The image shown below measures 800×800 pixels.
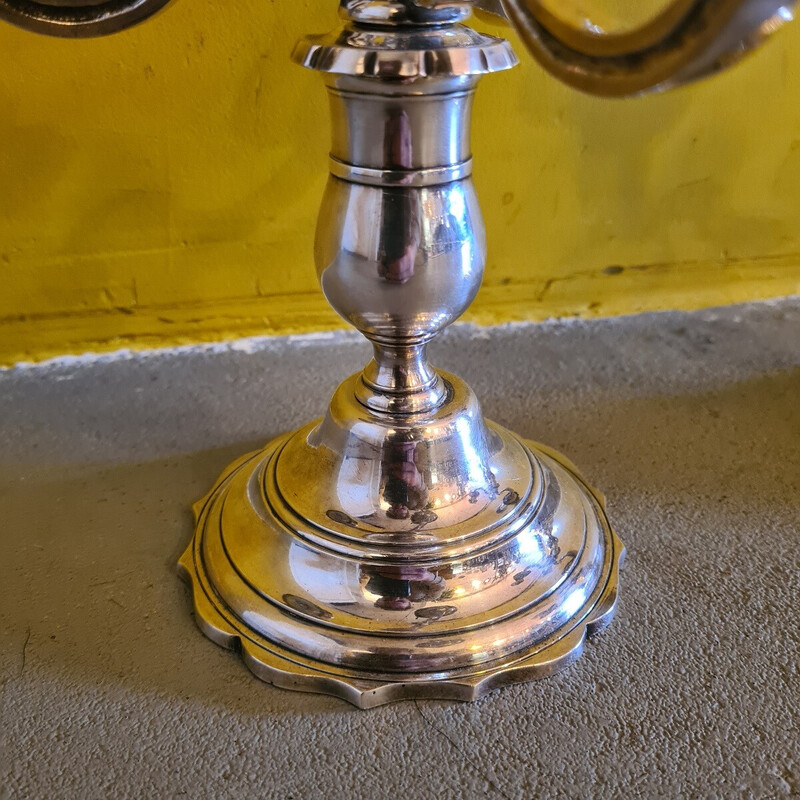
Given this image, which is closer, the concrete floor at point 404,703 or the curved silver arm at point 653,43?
the curved silver arm at point 653,43

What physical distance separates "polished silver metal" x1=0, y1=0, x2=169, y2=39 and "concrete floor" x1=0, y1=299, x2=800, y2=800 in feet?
1.49

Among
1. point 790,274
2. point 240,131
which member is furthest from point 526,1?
point 790,274

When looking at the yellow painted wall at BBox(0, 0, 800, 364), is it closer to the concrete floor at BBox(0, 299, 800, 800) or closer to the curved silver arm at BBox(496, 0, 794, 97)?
the concrete floor at BBox(0, 299, 800, 800)

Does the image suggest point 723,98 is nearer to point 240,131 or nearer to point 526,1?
point 240,131

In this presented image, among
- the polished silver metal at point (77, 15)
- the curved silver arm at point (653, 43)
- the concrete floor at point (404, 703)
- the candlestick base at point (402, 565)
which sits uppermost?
the curved silver arm at point (653, 43)

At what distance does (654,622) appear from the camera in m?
0.73

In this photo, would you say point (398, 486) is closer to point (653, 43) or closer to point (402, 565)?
point (402, 565)

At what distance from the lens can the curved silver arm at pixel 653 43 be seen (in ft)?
1.34

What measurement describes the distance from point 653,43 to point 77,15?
A: 1.64ft

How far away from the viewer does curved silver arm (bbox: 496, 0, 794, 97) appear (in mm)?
409

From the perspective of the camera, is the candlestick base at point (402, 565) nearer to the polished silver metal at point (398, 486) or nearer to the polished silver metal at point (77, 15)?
the polished silver metal at point (398, 486)

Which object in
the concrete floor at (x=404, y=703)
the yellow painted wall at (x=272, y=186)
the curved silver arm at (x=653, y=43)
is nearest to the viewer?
the curved silver arm at (x=653, y=43)

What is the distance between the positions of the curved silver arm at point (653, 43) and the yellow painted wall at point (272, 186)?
632mm

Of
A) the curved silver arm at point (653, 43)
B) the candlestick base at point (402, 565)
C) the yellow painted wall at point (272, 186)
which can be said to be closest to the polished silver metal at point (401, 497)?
the candlestick base at point (402, 565)
